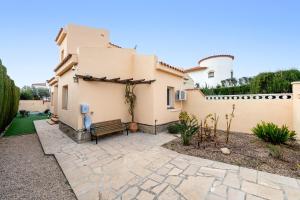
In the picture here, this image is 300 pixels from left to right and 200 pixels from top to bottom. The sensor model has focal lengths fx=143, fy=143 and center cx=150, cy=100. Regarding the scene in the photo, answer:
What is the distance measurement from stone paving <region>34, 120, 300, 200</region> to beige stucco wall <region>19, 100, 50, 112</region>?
21.9m

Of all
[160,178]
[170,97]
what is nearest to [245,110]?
[170,97]

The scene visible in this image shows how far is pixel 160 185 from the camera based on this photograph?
11.0 ft

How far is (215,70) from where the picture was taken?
70.2 ft

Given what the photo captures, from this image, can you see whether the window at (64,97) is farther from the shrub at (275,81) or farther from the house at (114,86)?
the shrub at (275,81)

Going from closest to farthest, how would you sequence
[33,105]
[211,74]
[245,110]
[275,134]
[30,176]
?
[30,176] → [275,134] → [245,110] → [211,74] → [33,105]

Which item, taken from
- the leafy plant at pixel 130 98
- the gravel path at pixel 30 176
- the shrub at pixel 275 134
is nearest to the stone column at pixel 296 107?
the shrub at pixel 275 134

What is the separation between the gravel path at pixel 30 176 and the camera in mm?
3170

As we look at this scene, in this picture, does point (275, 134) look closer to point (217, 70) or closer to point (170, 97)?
point (170, 97)

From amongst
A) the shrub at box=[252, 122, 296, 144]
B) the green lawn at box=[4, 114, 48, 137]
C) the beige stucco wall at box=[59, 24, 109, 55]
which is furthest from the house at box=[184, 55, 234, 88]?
the green lawn at box=[4, 114, 48, 137]

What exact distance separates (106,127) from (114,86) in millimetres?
2400

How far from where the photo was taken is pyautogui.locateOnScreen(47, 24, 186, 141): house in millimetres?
6979

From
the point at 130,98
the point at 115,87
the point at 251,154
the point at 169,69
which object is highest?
the point at 169,69

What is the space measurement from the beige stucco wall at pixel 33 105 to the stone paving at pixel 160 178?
21.9 meters

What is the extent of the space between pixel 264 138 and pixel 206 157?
A: 3419 millimetres
